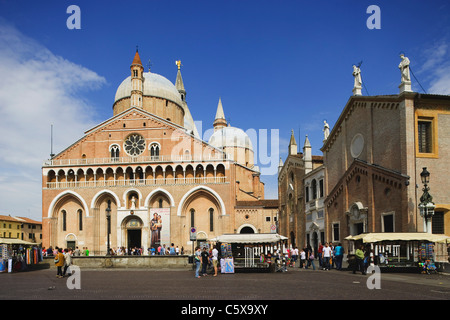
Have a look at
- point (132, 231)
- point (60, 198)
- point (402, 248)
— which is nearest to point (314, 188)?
point (402, 248)

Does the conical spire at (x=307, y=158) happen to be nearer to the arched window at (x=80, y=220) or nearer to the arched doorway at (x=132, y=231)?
the arched doorway at (x=132, y=231)

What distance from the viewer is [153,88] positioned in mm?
55594

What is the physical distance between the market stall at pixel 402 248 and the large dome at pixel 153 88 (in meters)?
39.4

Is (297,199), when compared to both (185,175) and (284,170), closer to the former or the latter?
(284,170)

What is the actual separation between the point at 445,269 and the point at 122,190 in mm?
32663

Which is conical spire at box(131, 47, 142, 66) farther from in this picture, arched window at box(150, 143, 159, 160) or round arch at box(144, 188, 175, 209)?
round arch at box(144, 188, 175, 209)

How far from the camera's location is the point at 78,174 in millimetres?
46375

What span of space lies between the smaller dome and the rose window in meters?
19.5

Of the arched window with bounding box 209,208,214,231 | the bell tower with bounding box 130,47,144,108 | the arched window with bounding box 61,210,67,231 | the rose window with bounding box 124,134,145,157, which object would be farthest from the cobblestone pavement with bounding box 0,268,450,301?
the bell tower with bounding box 130,47,144,108

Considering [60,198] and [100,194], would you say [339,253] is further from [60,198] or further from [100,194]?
[60,198]

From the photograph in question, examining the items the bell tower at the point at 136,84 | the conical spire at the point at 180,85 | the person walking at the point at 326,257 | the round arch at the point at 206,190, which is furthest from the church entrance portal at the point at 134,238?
the conical spire at the point at 180,85

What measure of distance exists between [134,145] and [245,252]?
26.2m

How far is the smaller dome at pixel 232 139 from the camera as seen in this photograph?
214ft
